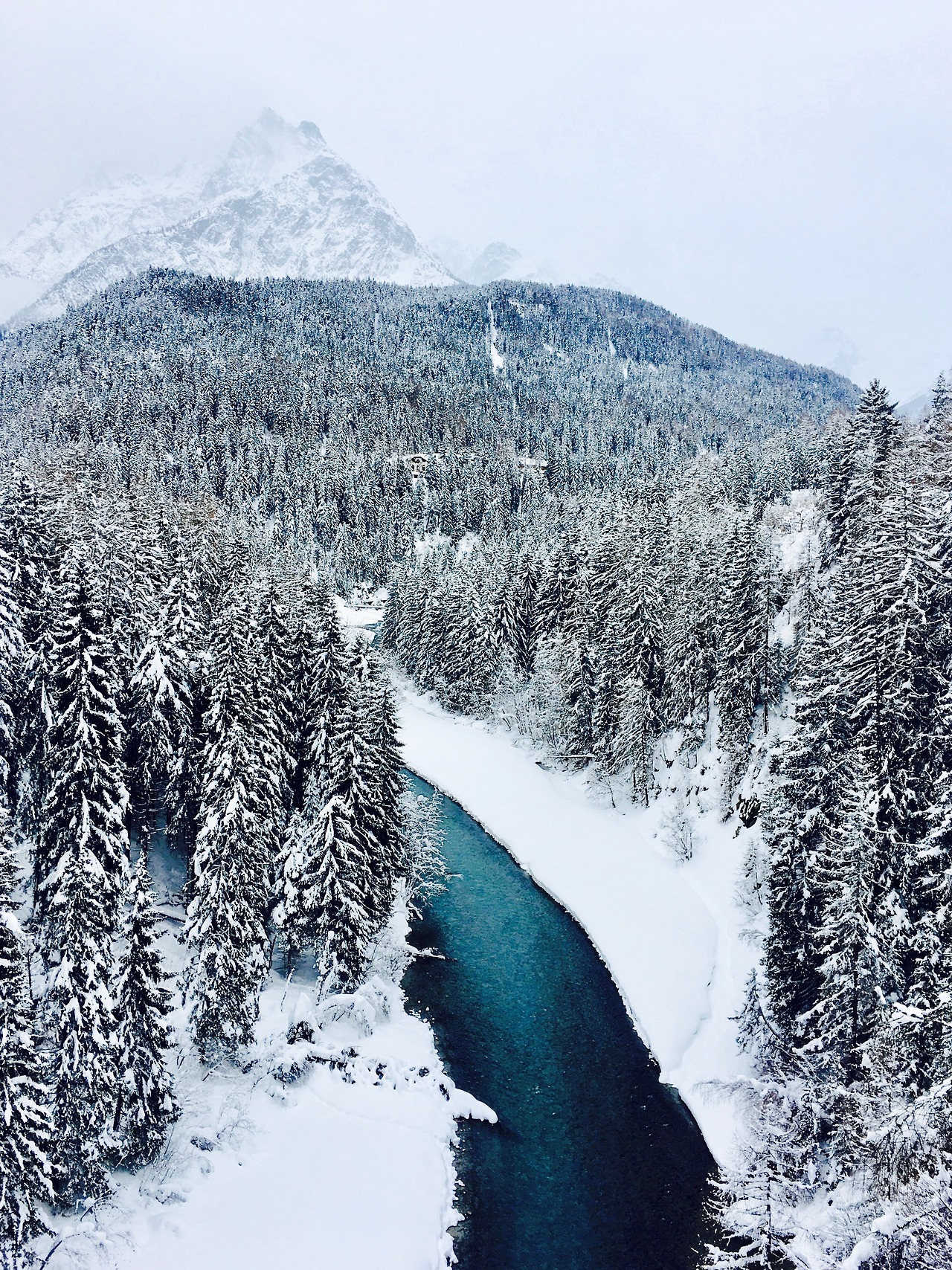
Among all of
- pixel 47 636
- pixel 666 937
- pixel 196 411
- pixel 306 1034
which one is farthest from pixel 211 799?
pixel 196 411

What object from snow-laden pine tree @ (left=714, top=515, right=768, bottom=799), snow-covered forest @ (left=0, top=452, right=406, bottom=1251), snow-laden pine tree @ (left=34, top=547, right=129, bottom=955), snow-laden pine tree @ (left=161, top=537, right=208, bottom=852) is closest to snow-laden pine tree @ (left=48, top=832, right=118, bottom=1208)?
snow-covered forest @ (left=0, top=452, right=406, bottom=1251)

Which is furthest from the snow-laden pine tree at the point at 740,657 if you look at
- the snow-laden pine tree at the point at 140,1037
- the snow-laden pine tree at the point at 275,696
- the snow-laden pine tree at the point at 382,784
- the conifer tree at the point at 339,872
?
the snow-laden pine tree at the point at 140,1037

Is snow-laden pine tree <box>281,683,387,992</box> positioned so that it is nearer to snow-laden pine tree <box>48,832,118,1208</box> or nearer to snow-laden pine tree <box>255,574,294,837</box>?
snow-laden pine tree <box>255,574,294,837</box>

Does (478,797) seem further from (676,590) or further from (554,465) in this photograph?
(554,465)

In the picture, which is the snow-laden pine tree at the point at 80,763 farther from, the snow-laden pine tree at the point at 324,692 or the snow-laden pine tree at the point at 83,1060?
the snow-laden pine tree at the point at 324,692

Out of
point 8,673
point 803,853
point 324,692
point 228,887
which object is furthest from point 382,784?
point 803,853

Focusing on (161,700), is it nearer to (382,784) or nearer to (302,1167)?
(382,784)
